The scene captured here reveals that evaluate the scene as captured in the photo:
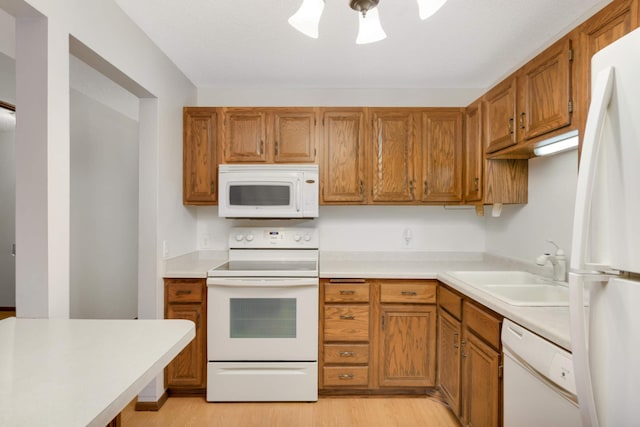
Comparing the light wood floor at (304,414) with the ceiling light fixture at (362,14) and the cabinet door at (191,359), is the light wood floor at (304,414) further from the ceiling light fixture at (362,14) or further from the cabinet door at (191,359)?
the ceiling light fixture at (362,14)

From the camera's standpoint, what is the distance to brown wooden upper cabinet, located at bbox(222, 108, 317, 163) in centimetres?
266

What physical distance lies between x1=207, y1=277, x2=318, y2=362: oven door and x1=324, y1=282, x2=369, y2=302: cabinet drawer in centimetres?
10

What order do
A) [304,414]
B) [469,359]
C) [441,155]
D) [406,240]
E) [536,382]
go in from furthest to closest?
[406,240]
[441,155]
[304,414]
[469,359]
[536,382]

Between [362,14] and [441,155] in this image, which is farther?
[441,155]

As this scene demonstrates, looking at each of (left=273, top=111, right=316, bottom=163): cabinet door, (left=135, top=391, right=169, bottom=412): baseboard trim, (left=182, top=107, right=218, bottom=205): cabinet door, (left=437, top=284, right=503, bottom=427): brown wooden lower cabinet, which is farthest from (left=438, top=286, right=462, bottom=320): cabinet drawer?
(left=135, top=391, right=169, bottom=412): baseboard trim

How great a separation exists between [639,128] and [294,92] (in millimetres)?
2602

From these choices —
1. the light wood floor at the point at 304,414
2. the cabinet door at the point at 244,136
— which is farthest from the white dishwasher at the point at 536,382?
the cabinet door at the point at 244,136

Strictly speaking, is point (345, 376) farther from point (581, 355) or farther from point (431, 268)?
point (581, 355)

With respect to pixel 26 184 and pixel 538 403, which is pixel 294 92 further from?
pixel 538 403

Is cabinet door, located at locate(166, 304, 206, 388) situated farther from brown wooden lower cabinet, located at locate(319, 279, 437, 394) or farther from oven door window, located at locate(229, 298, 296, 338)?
brown wooden lower cabinet, located at locate(319, 279, 437, 394)

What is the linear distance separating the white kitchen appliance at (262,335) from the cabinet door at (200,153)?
0.73 metres

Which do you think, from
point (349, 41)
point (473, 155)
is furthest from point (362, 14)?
point (473, 155)

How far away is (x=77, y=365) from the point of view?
2.62 feet

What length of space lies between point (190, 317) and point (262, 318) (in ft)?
1.69
